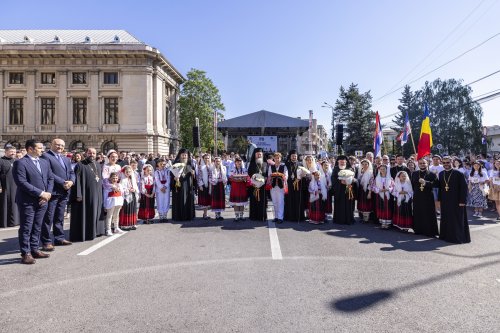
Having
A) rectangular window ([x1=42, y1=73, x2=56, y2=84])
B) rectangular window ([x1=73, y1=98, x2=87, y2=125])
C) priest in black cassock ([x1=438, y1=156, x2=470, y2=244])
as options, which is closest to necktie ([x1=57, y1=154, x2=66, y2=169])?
priest in black cassock ([x1=438, y1=156, x2=470, y2=244])

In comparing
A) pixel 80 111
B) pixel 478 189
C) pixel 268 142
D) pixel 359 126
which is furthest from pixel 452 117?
pixel 80 111

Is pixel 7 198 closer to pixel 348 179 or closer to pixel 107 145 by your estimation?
pixel 348 179

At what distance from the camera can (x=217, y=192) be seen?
10.4 metres

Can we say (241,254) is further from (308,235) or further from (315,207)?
(315,207)

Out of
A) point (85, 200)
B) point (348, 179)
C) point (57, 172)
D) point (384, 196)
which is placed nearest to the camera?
point (57, 172)

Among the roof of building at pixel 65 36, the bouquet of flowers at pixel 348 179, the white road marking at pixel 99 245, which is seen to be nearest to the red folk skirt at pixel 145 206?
the white road marking at pixel 99 245

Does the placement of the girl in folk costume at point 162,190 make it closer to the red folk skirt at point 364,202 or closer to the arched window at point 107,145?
the red folk skirt at point 364,202

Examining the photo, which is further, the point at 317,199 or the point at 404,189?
the point at 317,199

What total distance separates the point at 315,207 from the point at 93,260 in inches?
230

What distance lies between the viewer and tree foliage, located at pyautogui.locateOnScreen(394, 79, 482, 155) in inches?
2087

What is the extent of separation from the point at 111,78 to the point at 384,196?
127 ft

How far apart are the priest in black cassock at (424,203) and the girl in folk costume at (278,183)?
338cm

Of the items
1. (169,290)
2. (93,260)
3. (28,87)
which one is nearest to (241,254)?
(169,290)

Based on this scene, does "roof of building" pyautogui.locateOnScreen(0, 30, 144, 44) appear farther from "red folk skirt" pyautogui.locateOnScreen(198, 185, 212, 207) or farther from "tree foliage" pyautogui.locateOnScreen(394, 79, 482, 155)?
"tree foliage" pyautogui.locateOnScreen(394, 79, 482, 155)
